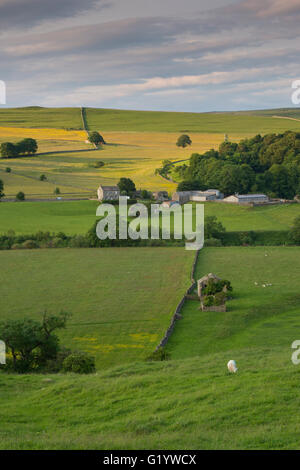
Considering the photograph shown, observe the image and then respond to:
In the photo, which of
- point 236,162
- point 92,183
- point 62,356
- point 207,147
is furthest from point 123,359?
point 207,147

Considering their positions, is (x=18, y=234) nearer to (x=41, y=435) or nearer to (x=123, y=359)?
A: (x=123, y=359)

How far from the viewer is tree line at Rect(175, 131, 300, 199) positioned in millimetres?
111688

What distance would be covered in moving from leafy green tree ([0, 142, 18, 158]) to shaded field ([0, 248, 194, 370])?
82831mm

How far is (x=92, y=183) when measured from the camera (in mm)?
118062

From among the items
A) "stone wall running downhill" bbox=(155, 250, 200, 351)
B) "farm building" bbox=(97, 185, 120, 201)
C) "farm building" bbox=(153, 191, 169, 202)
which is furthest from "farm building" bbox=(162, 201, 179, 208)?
"stone wall running downhill" bbox=(155, 250, 200, 351)

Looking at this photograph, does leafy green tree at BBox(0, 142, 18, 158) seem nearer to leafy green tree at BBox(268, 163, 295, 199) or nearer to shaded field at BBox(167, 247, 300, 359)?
leafy green tree at BBox(268, 163, 295, 199)

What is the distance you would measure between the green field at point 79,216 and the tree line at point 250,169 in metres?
12.5

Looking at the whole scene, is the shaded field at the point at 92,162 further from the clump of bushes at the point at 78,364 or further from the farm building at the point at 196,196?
the clump of bushes at the point at 78,364

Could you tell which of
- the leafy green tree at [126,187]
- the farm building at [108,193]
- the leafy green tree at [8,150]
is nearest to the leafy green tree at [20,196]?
the farm building at [108,193]

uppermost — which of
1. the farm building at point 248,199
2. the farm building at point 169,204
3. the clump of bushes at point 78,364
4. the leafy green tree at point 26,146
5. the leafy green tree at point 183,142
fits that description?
the leafy green tree at point 183,142

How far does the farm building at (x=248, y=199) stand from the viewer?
331 feet

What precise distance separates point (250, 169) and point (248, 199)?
18.2m

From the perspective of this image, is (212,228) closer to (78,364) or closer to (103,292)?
(103,292)

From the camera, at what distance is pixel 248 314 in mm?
41594
